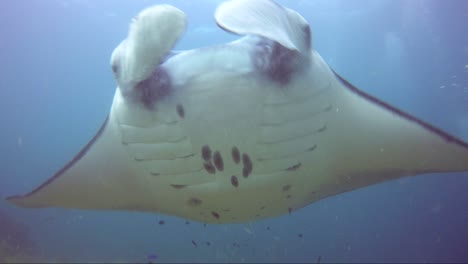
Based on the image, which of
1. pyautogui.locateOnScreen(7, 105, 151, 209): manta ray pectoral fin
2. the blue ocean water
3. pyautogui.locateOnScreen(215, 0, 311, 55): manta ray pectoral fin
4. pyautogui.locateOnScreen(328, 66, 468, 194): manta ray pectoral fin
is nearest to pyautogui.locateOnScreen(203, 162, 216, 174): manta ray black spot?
pyautogui.locateOnScreen(7, 105, 151, 209): manta ray pectoral fin

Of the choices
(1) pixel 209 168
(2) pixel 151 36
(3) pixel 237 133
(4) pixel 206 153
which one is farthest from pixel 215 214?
(2) pixel 151 36

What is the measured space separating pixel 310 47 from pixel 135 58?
1.06 metres

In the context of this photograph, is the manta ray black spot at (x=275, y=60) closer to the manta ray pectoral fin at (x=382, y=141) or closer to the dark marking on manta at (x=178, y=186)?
the manta ray pectoral fin at (x=382, y=141)

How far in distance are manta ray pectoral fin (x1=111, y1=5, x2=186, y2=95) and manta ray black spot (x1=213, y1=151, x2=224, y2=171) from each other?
0.69 meters

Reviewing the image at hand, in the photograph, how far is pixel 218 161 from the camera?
2.39 m

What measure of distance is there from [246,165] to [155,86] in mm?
783

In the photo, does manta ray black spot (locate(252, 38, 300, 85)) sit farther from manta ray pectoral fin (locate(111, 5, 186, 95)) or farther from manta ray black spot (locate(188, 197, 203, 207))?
manta ray black spot (locate(188, 197, 203, 207))

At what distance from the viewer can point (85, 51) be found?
21562 mm

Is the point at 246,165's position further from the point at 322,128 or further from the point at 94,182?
the point at 94,182

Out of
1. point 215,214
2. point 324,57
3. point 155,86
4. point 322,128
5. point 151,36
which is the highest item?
point 151,36

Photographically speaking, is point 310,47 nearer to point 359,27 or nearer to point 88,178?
point 88,178

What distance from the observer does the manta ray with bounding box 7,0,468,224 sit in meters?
1.96

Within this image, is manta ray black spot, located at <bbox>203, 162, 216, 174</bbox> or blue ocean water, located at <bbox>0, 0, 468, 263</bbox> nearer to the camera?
manta ray black spot, located at <bbox>203, 162, 216, 174</bbox>

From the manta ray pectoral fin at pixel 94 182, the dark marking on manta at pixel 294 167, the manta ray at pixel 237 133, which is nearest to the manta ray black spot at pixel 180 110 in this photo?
the manta ray at pixel 237 133
